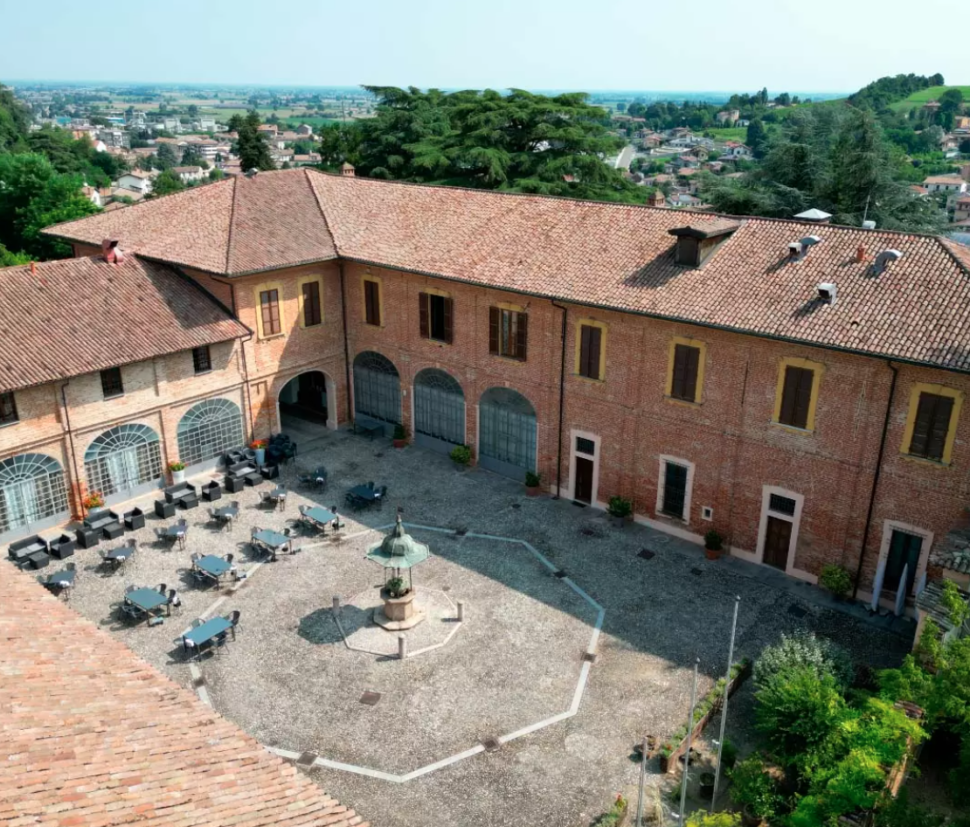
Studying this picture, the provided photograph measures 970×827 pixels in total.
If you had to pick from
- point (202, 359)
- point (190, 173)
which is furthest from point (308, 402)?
point (190, 173)

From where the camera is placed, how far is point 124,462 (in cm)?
2839

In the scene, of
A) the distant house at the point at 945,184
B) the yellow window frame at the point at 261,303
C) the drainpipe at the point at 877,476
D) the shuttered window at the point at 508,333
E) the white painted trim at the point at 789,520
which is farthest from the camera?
the distant house at the point at 945,184

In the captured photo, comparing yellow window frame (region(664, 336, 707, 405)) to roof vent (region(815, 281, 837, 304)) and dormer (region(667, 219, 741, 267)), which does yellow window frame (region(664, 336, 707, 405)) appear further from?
roof vent (region(815, 281, 837, 304))

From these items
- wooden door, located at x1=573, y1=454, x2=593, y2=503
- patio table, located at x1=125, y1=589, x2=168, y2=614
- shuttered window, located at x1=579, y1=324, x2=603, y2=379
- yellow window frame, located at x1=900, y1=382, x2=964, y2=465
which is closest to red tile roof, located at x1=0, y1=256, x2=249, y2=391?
patio table, located at x1=125, y1=589, x2=168, y2=614

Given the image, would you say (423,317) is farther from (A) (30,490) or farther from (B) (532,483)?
(A) (30,490)

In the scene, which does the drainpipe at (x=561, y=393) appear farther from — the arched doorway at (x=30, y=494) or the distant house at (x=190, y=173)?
the distant house at (x=190, y=173)

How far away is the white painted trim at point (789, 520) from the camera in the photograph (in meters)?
24.0

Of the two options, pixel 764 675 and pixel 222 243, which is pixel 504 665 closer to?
pixel 764 675

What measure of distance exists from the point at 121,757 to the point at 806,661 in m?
14.5

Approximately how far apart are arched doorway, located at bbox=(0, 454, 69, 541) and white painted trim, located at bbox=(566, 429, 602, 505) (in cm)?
1646

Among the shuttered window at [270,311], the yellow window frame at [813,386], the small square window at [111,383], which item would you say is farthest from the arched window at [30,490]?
the yellow window frame at [813,386]

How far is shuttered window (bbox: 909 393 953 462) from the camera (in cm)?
2097

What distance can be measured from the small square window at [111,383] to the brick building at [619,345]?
1.45 meters

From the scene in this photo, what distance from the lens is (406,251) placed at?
102ft
